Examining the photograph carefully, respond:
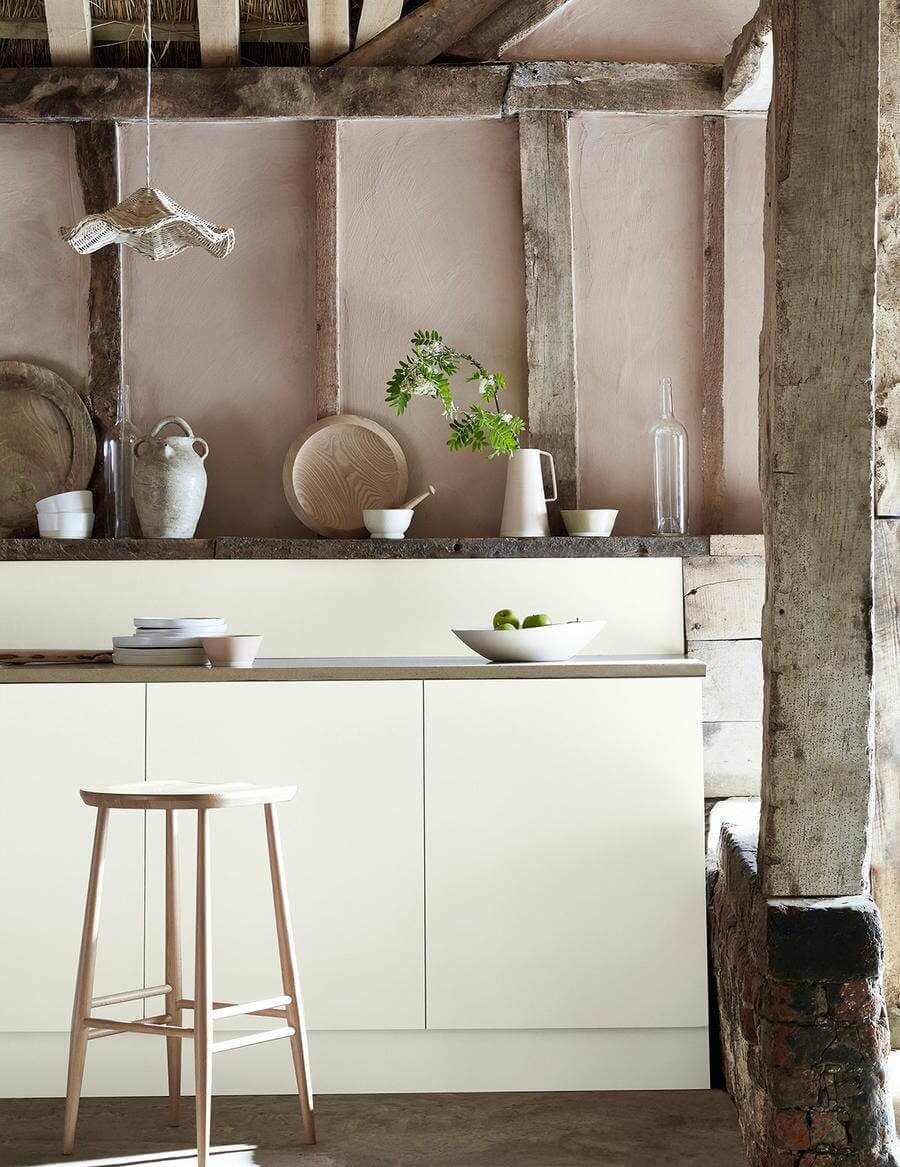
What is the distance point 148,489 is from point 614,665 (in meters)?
1.39

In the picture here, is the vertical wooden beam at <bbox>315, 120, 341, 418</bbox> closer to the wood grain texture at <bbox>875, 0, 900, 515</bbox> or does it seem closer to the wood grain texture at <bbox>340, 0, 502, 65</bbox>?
the wood grain texture at <bbox>340, 0, 502, 65</bbox>

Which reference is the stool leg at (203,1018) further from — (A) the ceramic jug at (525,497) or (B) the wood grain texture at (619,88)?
(B) the wood grain texture at (619,88)

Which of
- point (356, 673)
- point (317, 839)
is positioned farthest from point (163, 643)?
point (317, 839)

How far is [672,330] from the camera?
11.8 ft

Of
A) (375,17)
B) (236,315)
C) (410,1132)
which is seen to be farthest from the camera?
(236,315)

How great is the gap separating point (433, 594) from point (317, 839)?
34.1 inches

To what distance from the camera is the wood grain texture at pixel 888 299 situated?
298 cm

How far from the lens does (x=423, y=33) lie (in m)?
3.51

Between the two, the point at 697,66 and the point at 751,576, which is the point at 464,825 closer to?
the point at 751,576

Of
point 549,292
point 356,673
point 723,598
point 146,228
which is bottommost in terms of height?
point 356,673

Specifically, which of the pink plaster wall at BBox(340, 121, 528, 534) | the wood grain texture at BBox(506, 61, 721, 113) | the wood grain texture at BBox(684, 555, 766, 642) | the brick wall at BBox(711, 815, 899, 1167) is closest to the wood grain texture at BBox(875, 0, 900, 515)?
the wood grain texture at BBox(684, 555, 766, 642)

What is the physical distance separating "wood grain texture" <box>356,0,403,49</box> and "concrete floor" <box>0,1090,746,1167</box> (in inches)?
112

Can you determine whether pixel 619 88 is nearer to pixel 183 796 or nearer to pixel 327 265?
pixel 327 265

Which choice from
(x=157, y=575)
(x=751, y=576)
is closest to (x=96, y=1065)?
(x=157, y=575)
